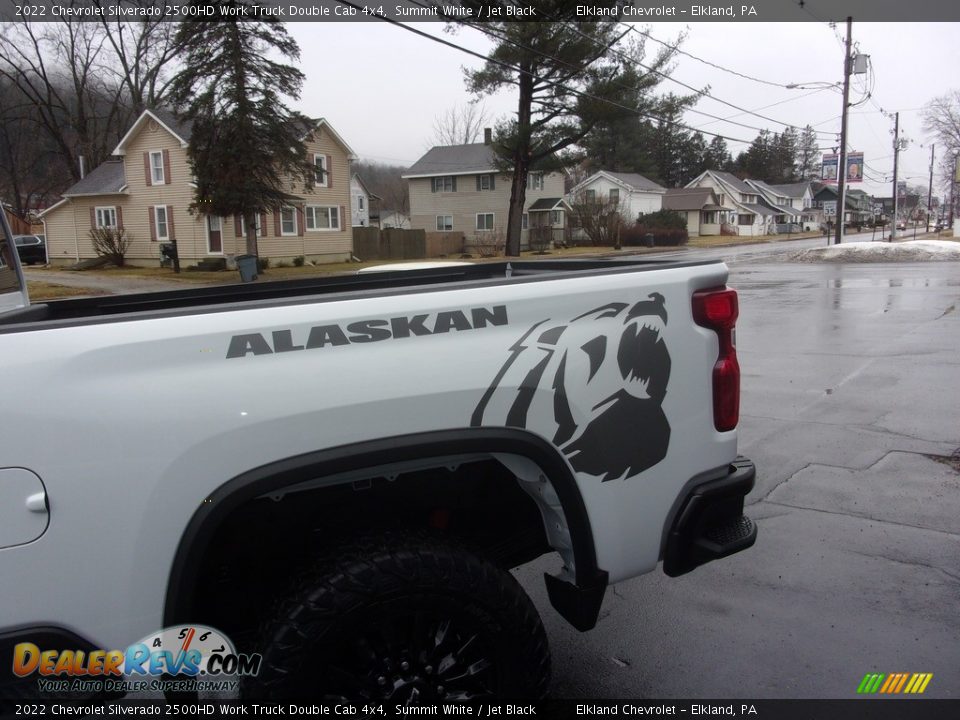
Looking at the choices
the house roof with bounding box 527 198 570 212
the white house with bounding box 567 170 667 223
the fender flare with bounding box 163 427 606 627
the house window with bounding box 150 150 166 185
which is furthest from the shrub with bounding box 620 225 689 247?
the fender flare with bounding box 163 427 606 627

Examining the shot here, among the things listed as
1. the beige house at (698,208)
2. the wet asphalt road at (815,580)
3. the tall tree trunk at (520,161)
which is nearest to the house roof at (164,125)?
the tall tree trunk at (520,161)

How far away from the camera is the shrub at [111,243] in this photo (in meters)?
36.5

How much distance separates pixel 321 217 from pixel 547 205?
21499mm

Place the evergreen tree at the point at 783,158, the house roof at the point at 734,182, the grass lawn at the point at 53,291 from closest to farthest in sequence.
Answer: the grass lawn at the point at 53,291
the house roof at the point at 734,182
the evergreen tree at the point at 783,158

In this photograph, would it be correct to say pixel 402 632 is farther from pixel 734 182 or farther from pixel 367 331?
pixel 734 182

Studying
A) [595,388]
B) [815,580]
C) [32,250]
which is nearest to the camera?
[595,388]

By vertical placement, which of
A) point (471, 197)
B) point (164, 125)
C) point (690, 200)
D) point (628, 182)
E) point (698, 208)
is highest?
point (164, 125)

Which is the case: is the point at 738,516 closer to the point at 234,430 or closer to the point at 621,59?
the point at 234,430

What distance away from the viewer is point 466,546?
228cm

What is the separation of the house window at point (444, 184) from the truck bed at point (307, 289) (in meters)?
51.3

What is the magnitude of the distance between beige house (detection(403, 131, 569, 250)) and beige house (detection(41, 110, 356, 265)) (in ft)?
46.2

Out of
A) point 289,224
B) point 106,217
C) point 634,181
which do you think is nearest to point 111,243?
point 106,217

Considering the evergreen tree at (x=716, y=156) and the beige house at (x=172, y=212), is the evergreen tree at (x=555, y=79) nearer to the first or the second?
the beige house at (x=172, y=212)

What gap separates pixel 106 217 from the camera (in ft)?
128
